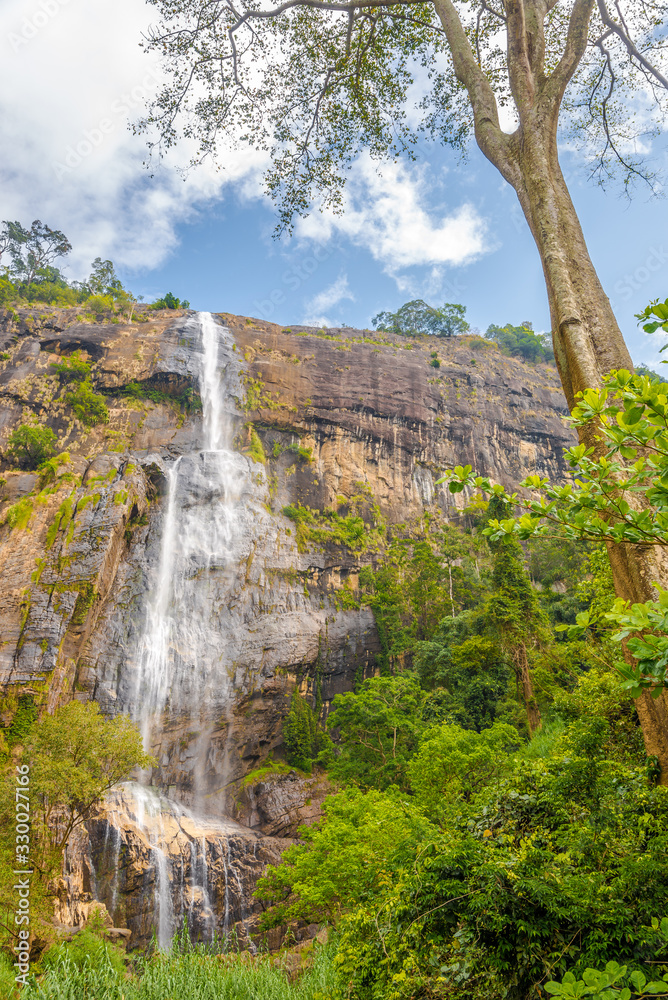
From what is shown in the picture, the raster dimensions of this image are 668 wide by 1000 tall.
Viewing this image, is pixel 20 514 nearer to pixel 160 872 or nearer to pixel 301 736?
pixel 160 872

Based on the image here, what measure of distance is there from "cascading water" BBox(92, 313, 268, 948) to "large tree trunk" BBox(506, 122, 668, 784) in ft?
59.0

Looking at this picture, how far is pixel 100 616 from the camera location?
21.6 m

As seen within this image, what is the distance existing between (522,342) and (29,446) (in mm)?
51632

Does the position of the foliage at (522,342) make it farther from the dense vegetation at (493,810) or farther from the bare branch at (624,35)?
the bare branch at (624,35)

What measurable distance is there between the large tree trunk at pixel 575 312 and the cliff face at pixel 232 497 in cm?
1849

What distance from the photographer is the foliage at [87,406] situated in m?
29.9

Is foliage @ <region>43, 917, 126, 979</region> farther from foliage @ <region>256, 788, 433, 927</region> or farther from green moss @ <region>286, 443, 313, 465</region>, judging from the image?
green moss @ <region>286, 443, 313, 465</region>

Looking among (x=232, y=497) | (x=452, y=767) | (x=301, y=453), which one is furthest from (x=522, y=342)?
(x=452, y=767)

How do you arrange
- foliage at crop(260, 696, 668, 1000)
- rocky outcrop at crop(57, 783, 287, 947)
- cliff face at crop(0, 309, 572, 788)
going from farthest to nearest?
cliff face at crop(0, 309, 572, 788)
rocky outcrop at crop(57, 783, 287, 947)
foliage at crop(260, 696, 668, 1000)

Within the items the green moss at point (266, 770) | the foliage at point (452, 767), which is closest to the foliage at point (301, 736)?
the green moss at point (266, 770)

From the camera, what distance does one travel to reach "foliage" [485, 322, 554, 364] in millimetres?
59594

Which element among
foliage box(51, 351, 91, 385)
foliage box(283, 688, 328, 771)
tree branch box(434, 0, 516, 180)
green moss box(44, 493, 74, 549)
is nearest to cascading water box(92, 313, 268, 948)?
foliage box(283, 688, 328, 771)

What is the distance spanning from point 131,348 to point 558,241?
3302cm

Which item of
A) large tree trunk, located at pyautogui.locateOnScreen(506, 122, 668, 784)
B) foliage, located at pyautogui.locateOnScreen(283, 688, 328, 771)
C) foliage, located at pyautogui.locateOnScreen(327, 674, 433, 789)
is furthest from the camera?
foliage, located at pyautogui.locateOnScreen(283, 688, 328, 771)
